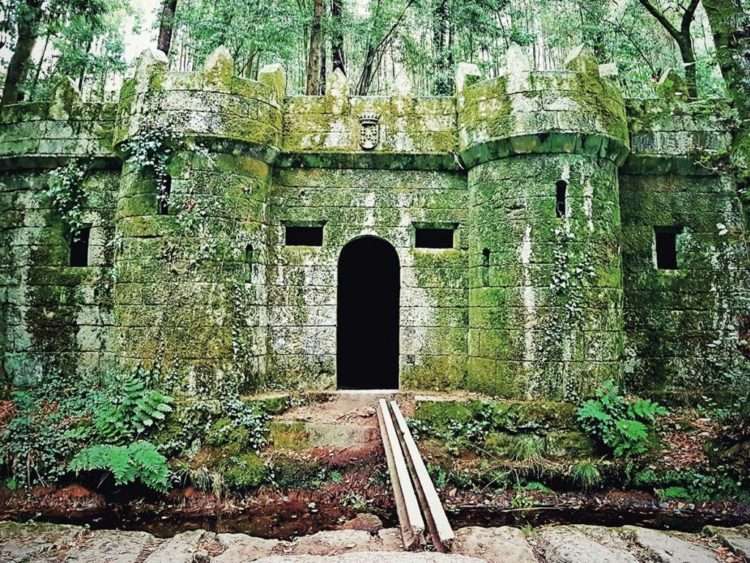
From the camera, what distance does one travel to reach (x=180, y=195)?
24.2 ft

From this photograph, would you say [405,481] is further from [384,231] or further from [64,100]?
[64,100]

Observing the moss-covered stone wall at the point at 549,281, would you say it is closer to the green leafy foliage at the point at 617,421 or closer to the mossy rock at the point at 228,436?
the green leafy foliage at the point at 617,421

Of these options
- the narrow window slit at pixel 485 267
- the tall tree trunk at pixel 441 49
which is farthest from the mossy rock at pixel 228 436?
the tall tree trunk at pixel 441 49

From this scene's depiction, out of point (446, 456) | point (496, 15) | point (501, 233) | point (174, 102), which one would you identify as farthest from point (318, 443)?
point (496, 15)

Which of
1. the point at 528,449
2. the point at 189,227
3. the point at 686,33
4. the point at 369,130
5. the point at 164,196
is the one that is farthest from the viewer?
the point at 686,33

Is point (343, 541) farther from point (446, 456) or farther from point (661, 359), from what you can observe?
point (661, 359)

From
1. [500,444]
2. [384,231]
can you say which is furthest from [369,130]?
[500,444]

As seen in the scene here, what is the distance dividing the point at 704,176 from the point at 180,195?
782 centimetres

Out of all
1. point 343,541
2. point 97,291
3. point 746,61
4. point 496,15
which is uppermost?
point 496,15

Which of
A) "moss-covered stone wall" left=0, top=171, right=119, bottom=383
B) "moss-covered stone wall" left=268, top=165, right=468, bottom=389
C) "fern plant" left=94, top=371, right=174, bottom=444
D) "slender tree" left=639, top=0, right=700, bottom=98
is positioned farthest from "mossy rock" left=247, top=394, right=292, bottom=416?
"slender tree" left=639, top=0, right=700, bottom=98

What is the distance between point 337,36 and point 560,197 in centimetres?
934

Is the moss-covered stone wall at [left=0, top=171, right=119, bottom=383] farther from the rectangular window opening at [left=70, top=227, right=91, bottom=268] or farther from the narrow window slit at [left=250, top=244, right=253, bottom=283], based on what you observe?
the narrow window slit at [left=250, top=244, right=253, bottom=283]

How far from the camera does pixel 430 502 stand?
176 inches

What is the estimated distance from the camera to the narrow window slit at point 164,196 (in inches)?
292
